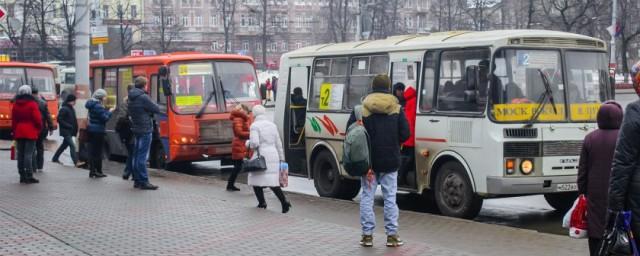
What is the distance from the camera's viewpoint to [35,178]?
53.6 ft

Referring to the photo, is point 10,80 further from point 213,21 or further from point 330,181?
point 213,21

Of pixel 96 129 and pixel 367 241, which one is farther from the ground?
pixel 96 129

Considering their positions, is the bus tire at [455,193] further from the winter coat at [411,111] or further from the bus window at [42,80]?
the bus window at [42,80]

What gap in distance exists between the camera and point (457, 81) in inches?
499

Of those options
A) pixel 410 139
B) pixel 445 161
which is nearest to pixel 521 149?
pixel 445 161

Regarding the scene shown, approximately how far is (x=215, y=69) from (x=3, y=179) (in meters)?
5.30

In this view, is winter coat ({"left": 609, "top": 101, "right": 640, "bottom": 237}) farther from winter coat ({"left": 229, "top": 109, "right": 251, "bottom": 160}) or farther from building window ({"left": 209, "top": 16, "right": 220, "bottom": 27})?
building window ({"left": 209, "top": 16, "right": 220, "bottom": 27})

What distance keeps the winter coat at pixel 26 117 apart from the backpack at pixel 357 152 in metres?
7.87

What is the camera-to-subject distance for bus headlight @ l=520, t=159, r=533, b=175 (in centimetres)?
1180

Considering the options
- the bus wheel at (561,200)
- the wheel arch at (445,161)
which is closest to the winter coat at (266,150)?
the wheel arch at (445,161)

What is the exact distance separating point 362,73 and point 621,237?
8.78 meters

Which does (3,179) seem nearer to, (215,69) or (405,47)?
(215,69)

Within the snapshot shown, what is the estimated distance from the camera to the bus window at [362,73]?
1423 centimetres

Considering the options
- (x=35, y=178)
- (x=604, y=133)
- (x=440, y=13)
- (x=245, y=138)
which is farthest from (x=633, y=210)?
(x=440, y=13)
